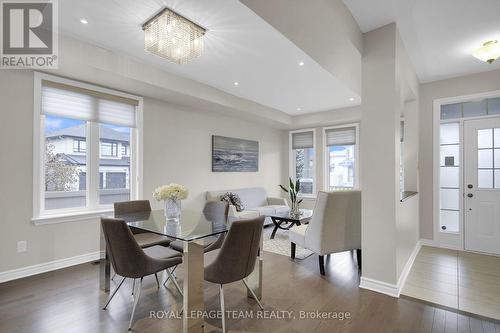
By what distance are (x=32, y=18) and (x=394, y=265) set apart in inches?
169

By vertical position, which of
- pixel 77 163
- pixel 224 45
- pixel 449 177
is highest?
pixel 224 45

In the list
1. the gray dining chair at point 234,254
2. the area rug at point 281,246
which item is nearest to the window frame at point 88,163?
the area rug at point 281,246

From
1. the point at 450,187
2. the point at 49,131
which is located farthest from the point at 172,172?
the point at 450,187

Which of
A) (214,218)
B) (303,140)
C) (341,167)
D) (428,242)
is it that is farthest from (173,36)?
(341,167)

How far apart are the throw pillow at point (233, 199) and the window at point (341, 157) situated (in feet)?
8.33

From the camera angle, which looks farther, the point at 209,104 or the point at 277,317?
the point at 209,104

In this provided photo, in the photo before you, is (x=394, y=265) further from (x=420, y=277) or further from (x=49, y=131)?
(x=49, y=131)

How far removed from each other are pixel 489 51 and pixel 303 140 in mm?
4243

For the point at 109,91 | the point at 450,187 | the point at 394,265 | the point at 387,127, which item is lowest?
the point at 394,265

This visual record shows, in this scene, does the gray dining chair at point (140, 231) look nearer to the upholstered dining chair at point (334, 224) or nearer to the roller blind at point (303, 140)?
the upholstered dining chair at point (334, 224)

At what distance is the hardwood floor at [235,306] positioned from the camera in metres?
1.97

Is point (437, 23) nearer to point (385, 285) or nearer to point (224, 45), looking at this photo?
point (224, 45)

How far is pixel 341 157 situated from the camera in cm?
631

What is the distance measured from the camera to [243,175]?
5.92 m
